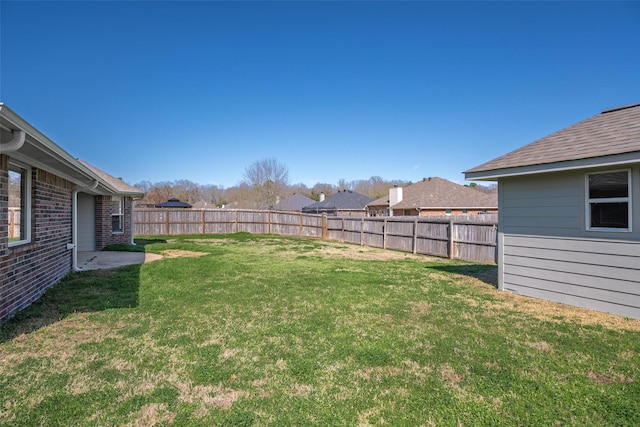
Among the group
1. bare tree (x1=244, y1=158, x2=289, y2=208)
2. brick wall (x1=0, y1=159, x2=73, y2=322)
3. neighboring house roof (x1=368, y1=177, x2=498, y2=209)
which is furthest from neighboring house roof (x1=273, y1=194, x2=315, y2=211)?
brick wall (x1=0, y1=159, x2=73, y2=322)

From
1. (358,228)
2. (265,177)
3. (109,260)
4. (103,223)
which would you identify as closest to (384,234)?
(358,228)

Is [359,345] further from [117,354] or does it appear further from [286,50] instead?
[286,50]

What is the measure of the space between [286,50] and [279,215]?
10.8 m

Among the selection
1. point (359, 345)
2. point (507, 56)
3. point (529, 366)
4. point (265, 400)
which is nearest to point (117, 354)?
point (265, 400)

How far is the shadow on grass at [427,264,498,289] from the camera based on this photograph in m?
8.14

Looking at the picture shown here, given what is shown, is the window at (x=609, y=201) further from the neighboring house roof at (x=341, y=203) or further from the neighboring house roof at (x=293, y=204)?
the neighboring house roof at (x=293, y=204)

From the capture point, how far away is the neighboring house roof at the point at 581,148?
17.0 ft

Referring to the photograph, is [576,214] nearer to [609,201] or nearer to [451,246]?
[609,201]

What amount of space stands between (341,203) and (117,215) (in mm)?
29717

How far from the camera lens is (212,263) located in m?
9.60

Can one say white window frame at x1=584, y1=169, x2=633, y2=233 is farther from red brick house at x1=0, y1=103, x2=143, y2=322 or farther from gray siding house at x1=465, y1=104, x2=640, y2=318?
red brick house at x1=0, y1=103, x2=143, y2=322

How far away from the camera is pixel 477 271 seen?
30.8 ft

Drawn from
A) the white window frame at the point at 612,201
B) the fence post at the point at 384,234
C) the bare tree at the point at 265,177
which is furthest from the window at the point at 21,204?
the bare tree at the point at 265,177

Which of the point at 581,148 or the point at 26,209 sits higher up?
the point at 581,148
